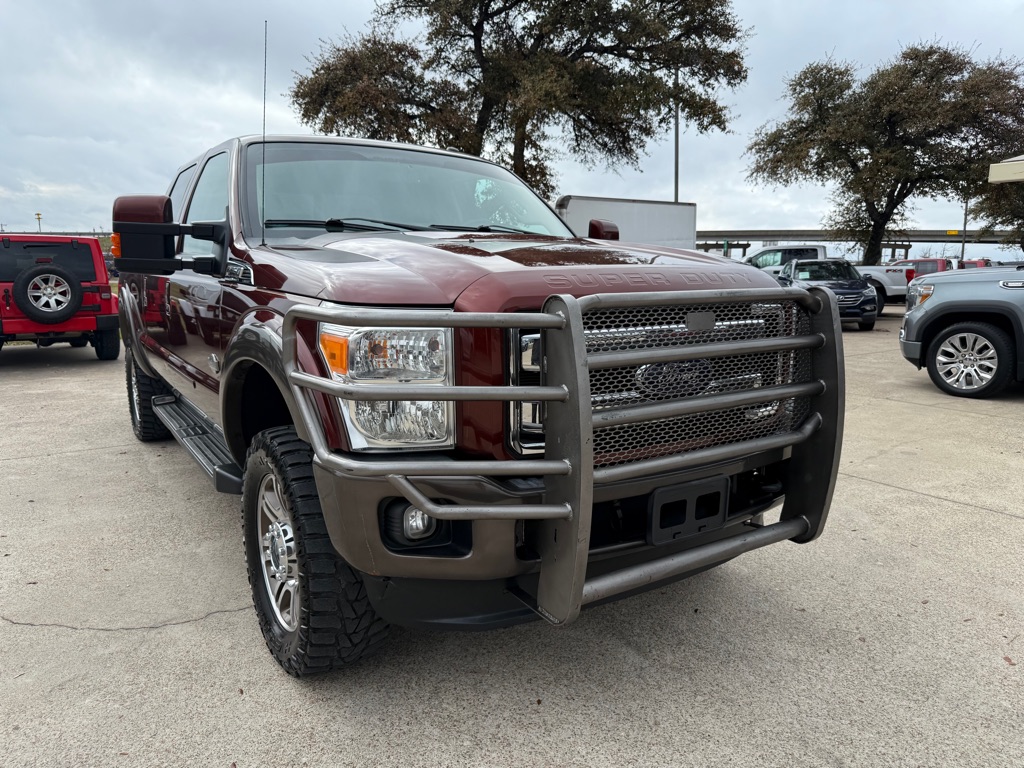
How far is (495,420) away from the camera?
2.09 m

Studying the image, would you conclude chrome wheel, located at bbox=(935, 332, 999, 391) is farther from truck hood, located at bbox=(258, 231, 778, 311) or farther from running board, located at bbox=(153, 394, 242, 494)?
running board, located at bbox=(153, 394, 242, 494)

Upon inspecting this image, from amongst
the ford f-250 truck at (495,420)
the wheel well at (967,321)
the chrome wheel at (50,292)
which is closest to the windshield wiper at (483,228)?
the ford f-250 truck at (495,420)

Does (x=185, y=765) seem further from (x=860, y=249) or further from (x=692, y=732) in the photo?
(x=860, y=249)

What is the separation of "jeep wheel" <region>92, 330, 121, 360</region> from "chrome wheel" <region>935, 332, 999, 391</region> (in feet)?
33.8

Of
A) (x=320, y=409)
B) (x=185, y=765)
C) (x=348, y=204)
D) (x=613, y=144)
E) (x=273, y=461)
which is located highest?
(x=613, y=144)

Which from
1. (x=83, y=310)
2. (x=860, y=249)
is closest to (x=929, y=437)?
(x=83, y=310)

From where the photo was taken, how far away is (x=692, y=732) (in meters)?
2.31

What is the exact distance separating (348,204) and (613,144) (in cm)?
1813

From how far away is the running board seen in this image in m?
3.00

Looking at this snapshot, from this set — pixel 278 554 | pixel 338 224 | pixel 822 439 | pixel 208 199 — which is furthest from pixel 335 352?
pixel 208 199

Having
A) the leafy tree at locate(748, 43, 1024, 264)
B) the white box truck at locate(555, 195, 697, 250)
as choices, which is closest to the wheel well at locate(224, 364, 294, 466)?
the white box truck at locate(555, 195, 697, 250)

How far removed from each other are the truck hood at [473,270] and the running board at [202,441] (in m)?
0.86

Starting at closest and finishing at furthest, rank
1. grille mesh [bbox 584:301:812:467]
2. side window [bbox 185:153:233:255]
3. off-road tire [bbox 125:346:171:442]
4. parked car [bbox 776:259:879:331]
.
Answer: grille mesh [bbox 584:301:812:467] → side window [bbox 185:153:233:255] → off-road tire [bbox 125:346:171:442] → parked car [bbox 776:259:879:331]

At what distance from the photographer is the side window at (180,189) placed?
4613 millimetres
